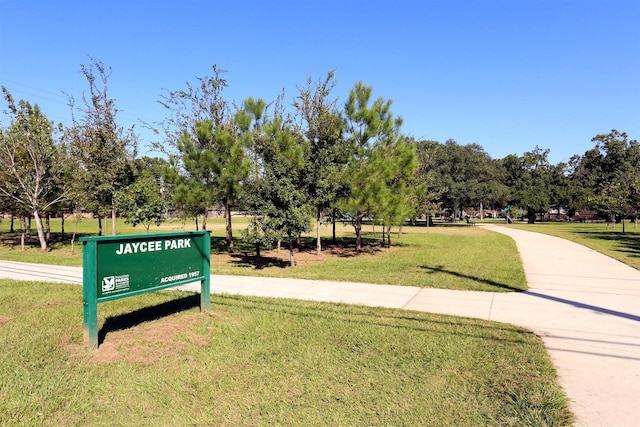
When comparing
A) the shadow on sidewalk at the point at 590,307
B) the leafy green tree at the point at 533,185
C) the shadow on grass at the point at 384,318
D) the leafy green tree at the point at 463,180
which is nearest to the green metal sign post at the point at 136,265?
the shadow on grass at the point at 384,318

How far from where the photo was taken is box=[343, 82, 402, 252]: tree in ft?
45.2

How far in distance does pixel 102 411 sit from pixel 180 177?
13.6 metres

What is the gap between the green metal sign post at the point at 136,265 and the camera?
451 cm

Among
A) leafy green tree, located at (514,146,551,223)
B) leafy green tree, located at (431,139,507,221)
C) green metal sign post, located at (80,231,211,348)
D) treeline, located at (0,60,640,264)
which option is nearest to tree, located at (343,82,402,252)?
treeline, located at (0,60,640,264)

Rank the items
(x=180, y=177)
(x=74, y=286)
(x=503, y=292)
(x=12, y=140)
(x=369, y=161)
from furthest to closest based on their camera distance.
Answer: (x=12, y=140)
(x=180, y=177)
(x=369, y=161)
(x=74, y=286)
(x=503, y=292)

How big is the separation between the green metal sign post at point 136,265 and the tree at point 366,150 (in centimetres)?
838

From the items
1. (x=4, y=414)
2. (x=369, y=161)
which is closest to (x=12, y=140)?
(x=369, y=161)

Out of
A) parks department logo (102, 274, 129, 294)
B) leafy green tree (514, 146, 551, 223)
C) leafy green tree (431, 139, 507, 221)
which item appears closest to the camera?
parks department logo (102, 274, 129, 294)

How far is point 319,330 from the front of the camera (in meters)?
5.18

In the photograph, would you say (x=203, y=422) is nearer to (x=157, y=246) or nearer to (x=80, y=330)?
(x=157, y=246)

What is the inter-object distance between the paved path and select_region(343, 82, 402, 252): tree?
5.34m

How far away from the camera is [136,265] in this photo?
5039mm

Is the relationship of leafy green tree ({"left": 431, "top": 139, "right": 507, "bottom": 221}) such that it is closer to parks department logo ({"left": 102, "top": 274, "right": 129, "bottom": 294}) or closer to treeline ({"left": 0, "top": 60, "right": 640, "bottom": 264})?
treeline ({"left": 0, "top": 60, "right": 640, "bottom": 264})

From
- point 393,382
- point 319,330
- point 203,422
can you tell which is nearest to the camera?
point 203,422
